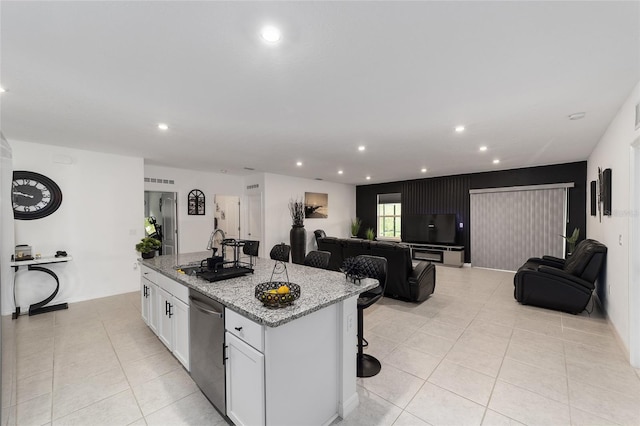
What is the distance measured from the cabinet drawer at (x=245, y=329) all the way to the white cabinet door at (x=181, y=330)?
748 millimetres

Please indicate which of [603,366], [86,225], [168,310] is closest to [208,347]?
[168,310]

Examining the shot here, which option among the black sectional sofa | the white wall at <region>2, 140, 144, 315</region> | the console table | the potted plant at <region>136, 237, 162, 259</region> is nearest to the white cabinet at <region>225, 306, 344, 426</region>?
the potted plant at <region>136, 237, 162, 259</region>

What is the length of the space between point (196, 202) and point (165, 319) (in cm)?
455

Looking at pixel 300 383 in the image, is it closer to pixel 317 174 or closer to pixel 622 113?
pixel 622 113

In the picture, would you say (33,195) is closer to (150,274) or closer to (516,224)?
(150,274)

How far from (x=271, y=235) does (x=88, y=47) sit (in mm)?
5814

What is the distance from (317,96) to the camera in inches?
101

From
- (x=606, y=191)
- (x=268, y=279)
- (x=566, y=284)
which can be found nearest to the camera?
(x=268, y=279)

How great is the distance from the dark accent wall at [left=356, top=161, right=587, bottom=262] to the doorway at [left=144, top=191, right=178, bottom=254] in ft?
19.7

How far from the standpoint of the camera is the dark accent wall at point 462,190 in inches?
230

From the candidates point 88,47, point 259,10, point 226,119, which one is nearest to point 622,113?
point 259,10

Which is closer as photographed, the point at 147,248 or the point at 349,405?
the point at 349,405

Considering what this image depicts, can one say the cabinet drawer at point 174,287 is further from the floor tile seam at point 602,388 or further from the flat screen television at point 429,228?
the flat screen television at point 429,228

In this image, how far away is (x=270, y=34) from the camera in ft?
5.46
